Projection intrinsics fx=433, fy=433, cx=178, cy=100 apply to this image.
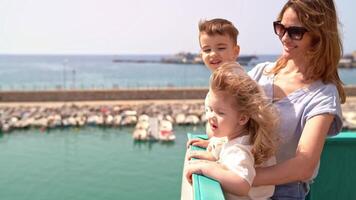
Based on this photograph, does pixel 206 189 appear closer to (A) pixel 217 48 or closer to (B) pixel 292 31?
(B) pixel 292 31

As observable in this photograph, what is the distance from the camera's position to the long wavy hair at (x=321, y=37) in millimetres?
1542

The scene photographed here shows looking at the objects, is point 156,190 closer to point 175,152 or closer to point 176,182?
point 176,182

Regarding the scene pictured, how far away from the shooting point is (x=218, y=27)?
220 centimetres

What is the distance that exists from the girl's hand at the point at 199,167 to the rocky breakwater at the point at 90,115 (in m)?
20.1

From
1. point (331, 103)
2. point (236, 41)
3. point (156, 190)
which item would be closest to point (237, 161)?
point (331, 103)

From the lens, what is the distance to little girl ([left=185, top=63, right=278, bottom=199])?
1402mm

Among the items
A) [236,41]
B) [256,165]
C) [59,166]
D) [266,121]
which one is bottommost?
[59,166]

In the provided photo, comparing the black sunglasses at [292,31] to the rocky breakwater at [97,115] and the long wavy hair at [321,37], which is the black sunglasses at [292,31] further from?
the rocky breakwater at [97,115]

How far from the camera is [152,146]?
18562mm

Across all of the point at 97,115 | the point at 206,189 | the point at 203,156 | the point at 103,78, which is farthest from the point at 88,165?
the point at 103,78

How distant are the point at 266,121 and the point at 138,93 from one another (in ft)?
84.6

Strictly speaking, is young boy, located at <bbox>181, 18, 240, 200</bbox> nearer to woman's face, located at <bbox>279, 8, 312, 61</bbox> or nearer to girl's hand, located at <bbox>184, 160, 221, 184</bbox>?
woman's face, located at <bbox>279, 8, 312, 61</bbox>

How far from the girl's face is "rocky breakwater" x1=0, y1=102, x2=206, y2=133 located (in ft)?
66.0

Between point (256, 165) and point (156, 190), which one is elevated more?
point (256, 165)
